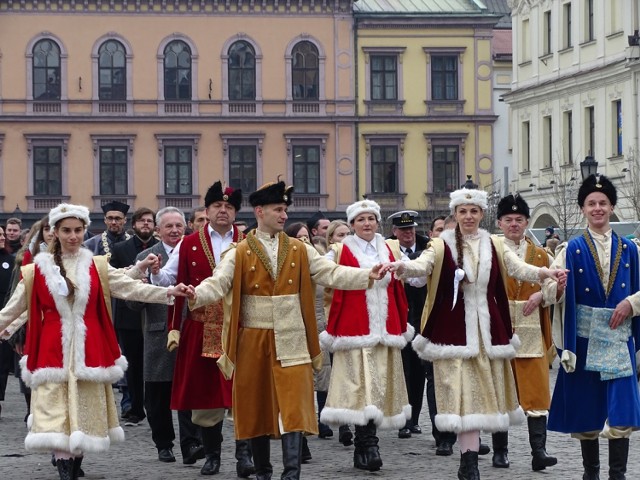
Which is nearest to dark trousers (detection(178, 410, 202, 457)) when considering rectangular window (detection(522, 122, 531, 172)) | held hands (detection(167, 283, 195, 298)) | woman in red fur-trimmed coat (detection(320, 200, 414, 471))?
woman in red fur-trimmed coat (detection(320, 200, 414, 471))

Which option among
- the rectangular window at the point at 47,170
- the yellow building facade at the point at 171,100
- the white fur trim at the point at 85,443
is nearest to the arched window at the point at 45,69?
the yellow building facade at the point at 171,100

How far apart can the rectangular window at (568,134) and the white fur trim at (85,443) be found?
3712 cm

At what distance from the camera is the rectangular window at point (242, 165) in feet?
182

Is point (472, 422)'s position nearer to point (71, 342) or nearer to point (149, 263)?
point (149, 263)

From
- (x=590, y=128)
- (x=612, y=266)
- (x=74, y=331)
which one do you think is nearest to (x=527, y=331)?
(x=612, y=266)

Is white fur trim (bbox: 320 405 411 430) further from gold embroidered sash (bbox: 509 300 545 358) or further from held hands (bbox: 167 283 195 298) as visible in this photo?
held hands (bbox: 167 283 195 298)

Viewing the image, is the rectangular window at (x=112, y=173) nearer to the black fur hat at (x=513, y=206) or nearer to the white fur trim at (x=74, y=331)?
the black fur hat at (x=513, y=206)

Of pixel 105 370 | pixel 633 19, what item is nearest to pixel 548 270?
pixel 105 370

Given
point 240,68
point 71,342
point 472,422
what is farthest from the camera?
point 240,68

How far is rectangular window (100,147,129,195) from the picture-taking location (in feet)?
181

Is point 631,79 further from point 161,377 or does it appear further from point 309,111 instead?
point 161,377

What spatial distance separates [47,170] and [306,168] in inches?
366

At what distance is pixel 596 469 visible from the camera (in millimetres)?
9953

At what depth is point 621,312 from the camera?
9.81 m
